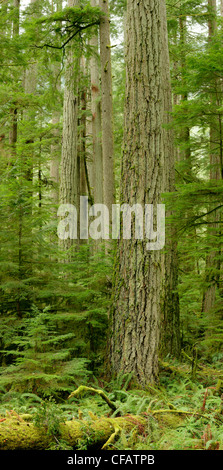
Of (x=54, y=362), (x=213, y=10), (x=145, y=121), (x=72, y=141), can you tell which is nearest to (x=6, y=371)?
(x=54, y=362)

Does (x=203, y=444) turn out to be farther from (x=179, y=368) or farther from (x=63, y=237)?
(x=63, y=237)

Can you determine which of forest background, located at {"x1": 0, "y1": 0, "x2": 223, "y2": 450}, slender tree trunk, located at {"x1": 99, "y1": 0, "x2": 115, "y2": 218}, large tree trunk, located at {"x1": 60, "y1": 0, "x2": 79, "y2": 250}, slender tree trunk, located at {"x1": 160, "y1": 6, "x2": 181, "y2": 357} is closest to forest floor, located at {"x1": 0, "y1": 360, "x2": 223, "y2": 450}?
forest background, located at {"x1": 0, "y1": 0, "x2": 223, "y2": 450}

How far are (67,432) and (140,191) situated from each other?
2851mm

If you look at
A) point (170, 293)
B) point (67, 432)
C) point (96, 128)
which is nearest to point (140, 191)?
point (170, 293)

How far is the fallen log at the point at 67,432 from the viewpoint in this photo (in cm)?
264

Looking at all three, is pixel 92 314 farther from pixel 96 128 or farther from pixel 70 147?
pixel 96 128

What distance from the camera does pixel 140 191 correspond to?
4.51 m

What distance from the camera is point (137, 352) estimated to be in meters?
4.29

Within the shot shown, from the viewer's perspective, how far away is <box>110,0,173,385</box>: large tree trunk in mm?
4324

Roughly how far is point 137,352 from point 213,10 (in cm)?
1050

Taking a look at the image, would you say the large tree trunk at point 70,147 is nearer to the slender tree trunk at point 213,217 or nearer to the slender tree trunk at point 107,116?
the slender tree trunk at point 107,116

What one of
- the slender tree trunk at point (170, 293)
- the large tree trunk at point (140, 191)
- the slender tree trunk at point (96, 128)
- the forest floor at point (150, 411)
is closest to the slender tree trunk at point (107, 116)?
the slender tree trunk at point (170, 293)

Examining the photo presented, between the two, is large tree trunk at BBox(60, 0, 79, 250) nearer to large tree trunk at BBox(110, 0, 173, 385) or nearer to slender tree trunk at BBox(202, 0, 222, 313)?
slender tree trunk at BBox(202, 0, 222, 313)

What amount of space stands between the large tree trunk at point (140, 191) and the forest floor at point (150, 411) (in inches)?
14.2
